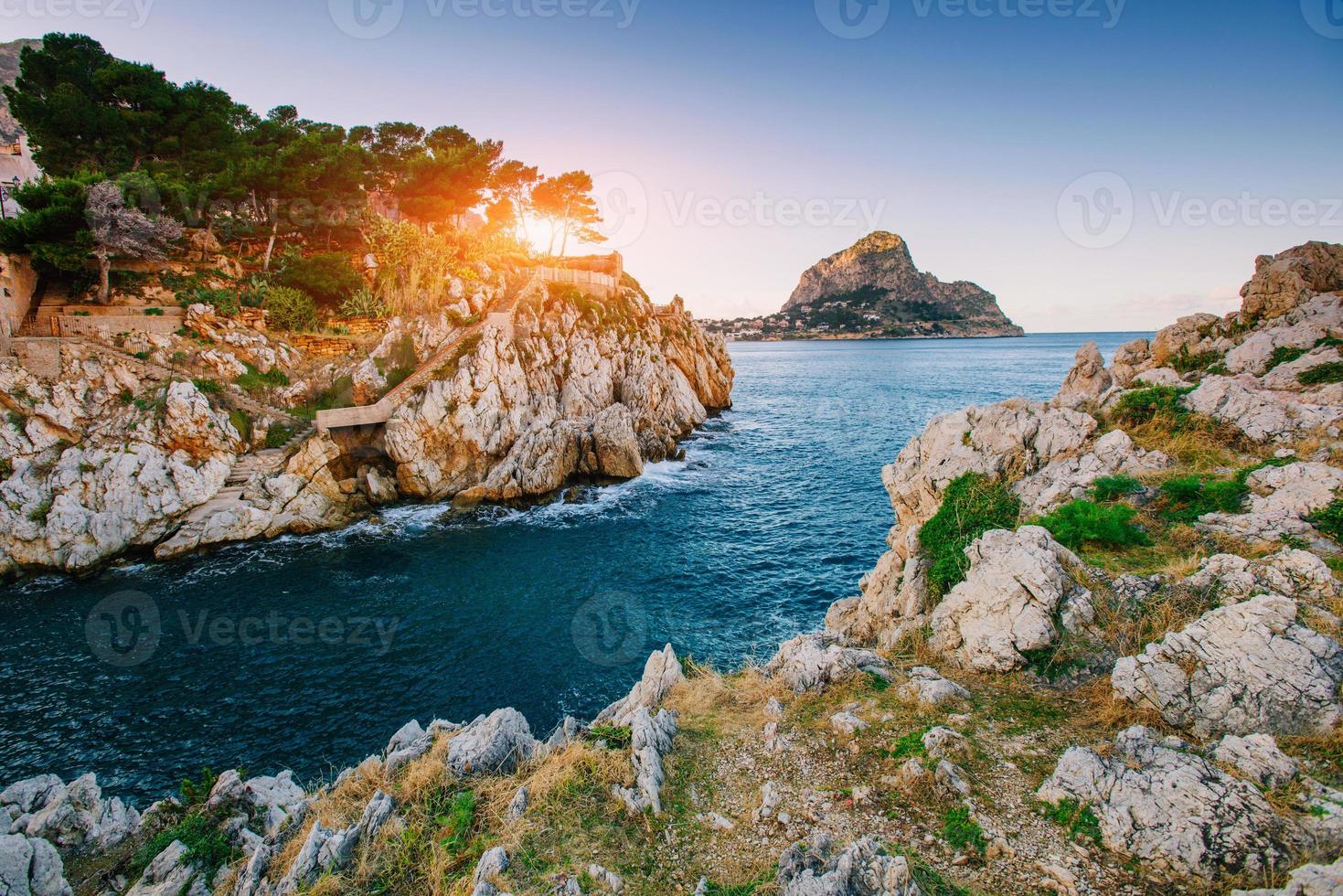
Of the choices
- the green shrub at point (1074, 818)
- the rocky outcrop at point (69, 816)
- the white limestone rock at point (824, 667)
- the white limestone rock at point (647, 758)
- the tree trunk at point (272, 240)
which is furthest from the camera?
the tree trunk at point (272, 240)

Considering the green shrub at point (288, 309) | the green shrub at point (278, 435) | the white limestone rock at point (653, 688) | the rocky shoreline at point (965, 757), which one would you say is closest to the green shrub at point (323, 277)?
the green shrub at point (288, 309)

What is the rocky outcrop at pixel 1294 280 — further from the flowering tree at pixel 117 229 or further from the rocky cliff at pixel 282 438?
the flowering tree at pixel 117 229

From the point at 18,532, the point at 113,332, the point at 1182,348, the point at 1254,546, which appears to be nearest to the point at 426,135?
the point at 113,332

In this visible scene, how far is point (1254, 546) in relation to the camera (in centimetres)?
988

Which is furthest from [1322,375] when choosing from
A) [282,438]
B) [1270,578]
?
[282,438]

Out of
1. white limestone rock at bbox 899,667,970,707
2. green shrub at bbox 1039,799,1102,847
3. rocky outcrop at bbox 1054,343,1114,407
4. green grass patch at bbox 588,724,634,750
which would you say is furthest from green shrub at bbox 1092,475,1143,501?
green grass patch at bbox 588,724,634,750

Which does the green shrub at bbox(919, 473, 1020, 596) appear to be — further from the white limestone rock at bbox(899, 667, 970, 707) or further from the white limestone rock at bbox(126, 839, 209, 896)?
the white limestone rock at bbox(126, 839, 209, 896)

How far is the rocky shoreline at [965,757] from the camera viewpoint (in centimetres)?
643

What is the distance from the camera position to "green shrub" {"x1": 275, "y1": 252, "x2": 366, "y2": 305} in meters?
39.1

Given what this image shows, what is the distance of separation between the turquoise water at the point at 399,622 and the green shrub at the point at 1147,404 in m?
12.0

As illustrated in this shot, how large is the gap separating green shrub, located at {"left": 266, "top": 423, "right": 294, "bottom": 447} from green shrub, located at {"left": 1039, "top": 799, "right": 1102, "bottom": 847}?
3774 centimetres

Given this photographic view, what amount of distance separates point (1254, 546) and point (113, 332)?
159ft

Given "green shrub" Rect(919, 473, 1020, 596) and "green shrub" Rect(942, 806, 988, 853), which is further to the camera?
"green shrub" Rect(919, 473, 1020, 596)

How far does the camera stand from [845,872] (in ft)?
20.8
